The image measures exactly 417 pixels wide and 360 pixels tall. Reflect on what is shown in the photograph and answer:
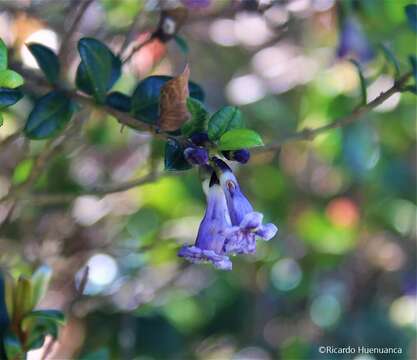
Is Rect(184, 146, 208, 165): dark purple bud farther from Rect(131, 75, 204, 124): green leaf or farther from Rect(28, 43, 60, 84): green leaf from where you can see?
Rect(28, 43, 60, 84): green leaf

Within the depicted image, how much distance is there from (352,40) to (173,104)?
2.44 feet

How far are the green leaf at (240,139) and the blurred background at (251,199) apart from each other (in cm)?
48

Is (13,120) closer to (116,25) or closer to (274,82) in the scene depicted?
(116,25)

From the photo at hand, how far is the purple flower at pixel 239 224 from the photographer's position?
33.4 inches

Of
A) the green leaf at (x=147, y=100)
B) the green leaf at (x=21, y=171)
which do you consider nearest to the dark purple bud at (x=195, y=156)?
the green leaf at (x=147, y=100)

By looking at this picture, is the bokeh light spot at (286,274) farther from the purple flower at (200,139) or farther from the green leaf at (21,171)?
the purple flower at (200,139)

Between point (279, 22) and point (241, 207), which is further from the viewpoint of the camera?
point (279, 22)

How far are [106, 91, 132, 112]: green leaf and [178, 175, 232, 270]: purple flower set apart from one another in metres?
0.22

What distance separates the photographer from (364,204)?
2.06 meters

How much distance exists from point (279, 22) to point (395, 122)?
0.59 metres

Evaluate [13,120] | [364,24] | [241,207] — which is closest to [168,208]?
[13,120]

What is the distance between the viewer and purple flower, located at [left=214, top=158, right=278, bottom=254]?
849 millimetres

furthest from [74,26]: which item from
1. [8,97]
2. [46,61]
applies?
[8,97]

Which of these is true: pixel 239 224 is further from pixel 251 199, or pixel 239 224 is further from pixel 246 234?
pixel 251 199
